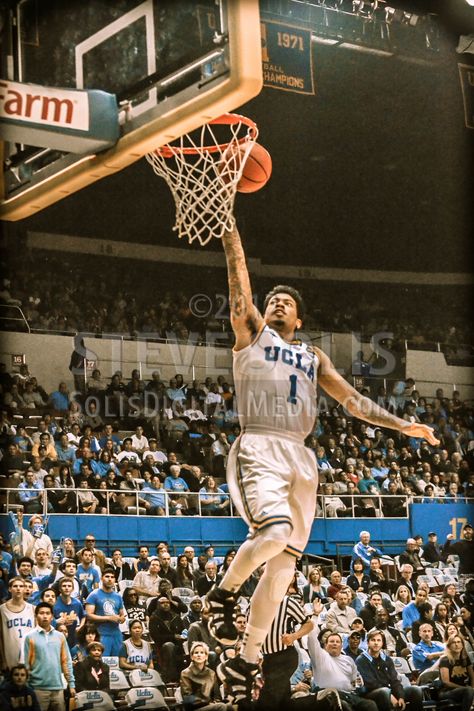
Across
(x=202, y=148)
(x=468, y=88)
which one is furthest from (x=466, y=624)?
(x=468, y=88)

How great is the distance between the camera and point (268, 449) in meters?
7.00

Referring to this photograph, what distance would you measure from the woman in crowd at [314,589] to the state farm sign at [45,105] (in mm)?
5055

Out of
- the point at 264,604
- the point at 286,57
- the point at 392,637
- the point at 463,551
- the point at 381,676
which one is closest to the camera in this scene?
the point at 264,604

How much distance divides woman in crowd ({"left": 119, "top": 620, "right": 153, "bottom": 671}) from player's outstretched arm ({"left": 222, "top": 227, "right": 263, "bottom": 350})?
8.47ft

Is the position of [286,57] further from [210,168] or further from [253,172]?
[210,168]

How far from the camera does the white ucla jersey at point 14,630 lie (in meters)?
7.55

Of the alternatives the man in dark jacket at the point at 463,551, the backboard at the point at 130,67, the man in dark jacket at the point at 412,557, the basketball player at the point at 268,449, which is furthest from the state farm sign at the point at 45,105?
the man in dark jacket at the point at 463,551

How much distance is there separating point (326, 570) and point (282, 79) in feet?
16.1

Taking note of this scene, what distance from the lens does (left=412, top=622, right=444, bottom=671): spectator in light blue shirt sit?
9477 mm

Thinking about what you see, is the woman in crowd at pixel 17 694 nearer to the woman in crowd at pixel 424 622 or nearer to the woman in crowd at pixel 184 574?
the woman in crowd at pixel 184 574

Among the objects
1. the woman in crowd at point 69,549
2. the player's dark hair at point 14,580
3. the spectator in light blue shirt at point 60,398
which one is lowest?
the player's dark hair at point 14,580

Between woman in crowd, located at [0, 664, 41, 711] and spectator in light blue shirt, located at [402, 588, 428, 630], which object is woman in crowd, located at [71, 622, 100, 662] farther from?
spectator in light blue shirt, located at [402, 588, 428, 630]

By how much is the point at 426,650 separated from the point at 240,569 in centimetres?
372

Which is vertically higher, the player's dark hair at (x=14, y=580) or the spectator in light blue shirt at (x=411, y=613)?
the player's dark hair at (x=14, y=580)
